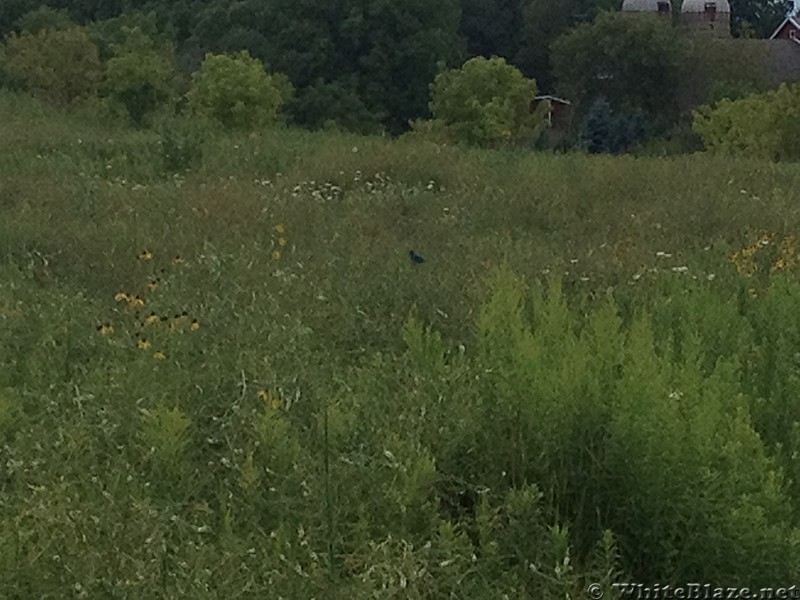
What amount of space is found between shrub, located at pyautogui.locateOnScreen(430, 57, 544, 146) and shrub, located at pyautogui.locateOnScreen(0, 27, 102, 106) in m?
9.65

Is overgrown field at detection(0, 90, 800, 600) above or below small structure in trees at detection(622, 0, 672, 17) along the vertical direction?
below

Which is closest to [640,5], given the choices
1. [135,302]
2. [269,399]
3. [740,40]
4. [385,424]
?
[740,40]

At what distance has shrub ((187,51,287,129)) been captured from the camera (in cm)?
1920

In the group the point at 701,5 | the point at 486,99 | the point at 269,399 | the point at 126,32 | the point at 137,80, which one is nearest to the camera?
the point at 269,399

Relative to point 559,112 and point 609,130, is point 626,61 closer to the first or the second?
point 559,112

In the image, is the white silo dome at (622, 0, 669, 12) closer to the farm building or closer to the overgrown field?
the farm building

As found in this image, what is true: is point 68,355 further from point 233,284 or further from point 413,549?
point 413,549

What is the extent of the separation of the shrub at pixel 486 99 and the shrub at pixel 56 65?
31.7 feet

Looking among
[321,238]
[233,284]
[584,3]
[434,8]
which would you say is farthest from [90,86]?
[584,3]

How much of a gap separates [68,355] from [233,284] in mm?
1197

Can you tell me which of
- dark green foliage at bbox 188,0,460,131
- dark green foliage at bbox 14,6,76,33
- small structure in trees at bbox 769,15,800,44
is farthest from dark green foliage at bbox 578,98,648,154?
small structure in trees at bbox 769,15,800,44

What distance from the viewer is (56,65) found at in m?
18.4

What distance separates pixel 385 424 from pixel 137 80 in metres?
13.6

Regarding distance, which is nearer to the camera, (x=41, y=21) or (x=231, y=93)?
(x=231, y=93)
